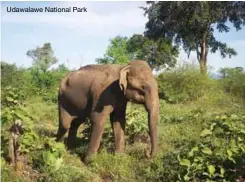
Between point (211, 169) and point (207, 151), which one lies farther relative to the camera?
point (207, 151)

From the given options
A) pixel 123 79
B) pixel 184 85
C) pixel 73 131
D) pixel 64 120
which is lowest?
pixel 73 131

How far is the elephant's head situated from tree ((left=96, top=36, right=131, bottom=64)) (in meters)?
37.4

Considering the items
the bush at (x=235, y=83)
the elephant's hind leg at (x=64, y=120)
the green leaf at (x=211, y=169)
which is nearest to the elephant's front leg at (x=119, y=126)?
the elephant's hind leg at (x=64, y=120)

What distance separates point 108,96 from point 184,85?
13.2 m

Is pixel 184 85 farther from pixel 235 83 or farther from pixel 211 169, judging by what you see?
pixel 211 169

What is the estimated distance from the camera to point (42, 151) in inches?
258

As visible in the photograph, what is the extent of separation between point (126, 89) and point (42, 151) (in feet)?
6.65

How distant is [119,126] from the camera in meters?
8.51

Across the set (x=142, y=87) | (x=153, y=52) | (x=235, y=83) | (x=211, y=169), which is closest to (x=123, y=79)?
(x=142, y=87)

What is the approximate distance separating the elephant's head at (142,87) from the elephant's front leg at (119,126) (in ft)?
A: 1.83

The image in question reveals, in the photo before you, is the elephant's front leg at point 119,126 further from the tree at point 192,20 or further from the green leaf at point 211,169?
the tree at point 192,20

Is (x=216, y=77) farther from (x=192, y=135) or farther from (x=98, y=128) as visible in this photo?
(x=98, y=128)

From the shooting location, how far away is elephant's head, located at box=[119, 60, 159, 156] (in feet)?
25.0

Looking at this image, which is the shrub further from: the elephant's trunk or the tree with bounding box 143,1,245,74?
the tree with bounding box 143,1,245,74
